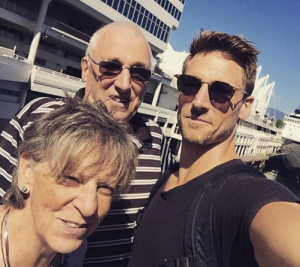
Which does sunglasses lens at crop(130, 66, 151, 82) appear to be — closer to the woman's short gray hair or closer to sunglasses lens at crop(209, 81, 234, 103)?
sunglasses lens at crop(209, 81, 234, 103)

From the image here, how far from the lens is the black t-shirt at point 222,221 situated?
161 cm

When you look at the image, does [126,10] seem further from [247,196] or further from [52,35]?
[247,196]

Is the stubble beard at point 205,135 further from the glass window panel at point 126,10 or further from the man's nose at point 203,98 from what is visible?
the glass window panel at point 126,10

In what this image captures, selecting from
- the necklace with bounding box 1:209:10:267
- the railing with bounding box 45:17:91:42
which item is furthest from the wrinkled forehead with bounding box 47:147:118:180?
the railing with bounding box 45:17:91:42

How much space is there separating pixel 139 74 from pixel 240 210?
2074 mm

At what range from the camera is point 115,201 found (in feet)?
8.54

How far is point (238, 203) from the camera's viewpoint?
1.70 meters

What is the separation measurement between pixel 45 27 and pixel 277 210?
79.0 feet

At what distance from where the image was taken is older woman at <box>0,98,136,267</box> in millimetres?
1764

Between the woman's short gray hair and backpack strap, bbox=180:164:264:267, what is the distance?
55 centimetres

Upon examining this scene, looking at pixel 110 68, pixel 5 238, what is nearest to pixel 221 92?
pixel 110 68

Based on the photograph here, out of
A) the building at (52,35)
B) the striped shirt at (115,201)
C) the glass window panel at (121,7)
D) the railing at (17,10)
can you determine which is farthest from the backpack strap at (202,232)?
the glass window panel at (121,7)

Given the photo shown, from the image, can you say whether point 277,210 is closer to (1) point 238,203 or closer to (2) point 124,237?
(1) point 238,203

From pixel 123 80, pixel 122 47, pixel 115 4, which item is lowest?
pixel 123 80
